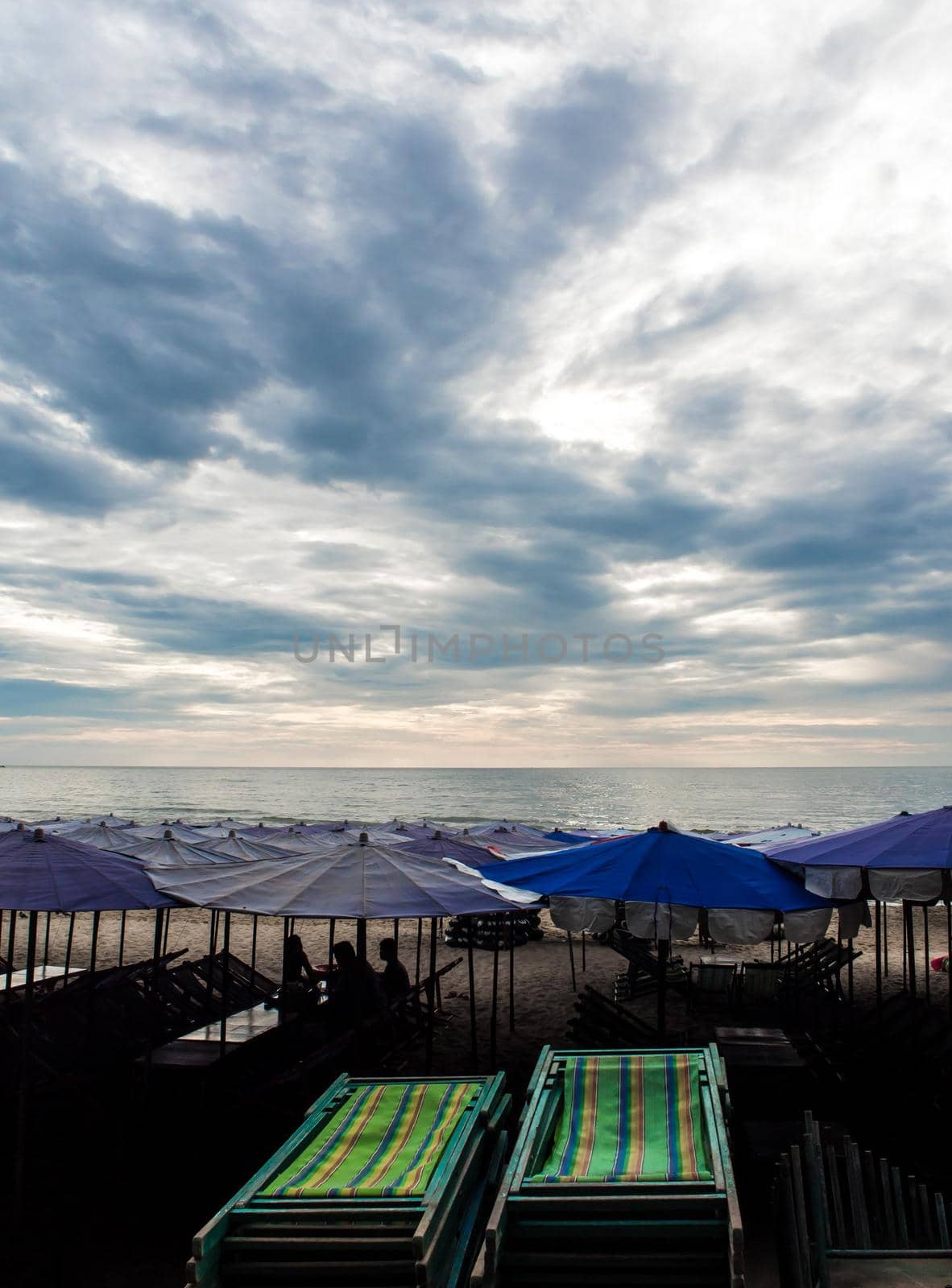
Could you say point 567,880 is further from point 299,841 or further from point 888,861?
point 299,841

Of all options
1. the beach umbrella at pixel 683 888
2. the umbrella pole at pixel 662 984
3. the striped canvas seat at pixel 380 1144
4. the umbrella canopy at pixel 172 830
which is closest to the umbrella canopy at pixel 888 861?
the beach umbrella at pixel 683 888

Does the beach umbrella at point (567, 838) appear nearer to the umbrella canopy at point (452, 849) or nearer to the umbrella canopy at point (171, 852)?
the umbrella canopy at point (452, 849)

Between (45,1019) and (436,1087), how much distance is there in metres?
4.49

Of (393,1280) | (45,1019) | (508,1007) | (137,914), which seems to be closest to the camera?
(393,1280)

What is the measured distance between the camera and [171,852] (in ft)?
35.9

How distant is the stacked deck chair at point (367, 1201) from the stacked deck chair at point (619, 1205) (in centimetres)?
26

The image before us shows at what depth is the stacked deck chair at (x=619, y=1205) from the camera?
3.62 metres

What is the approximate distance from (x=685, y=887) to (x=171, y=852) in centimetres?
720

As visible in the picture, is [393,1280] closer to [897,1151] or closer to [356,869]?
[356,869]

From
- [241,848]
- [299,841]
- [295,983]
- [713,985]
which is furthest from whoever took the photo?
[299,841]

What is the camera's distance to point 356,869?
6496 mm

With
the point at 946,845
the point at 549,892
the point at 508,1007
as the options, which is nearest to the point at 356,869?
the point at 549,892

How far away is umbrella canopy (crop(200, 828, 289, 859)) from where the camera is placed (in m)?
11.9

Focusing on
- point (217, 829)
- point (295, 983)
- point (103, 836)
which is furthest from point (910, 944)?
point (217, 829)
